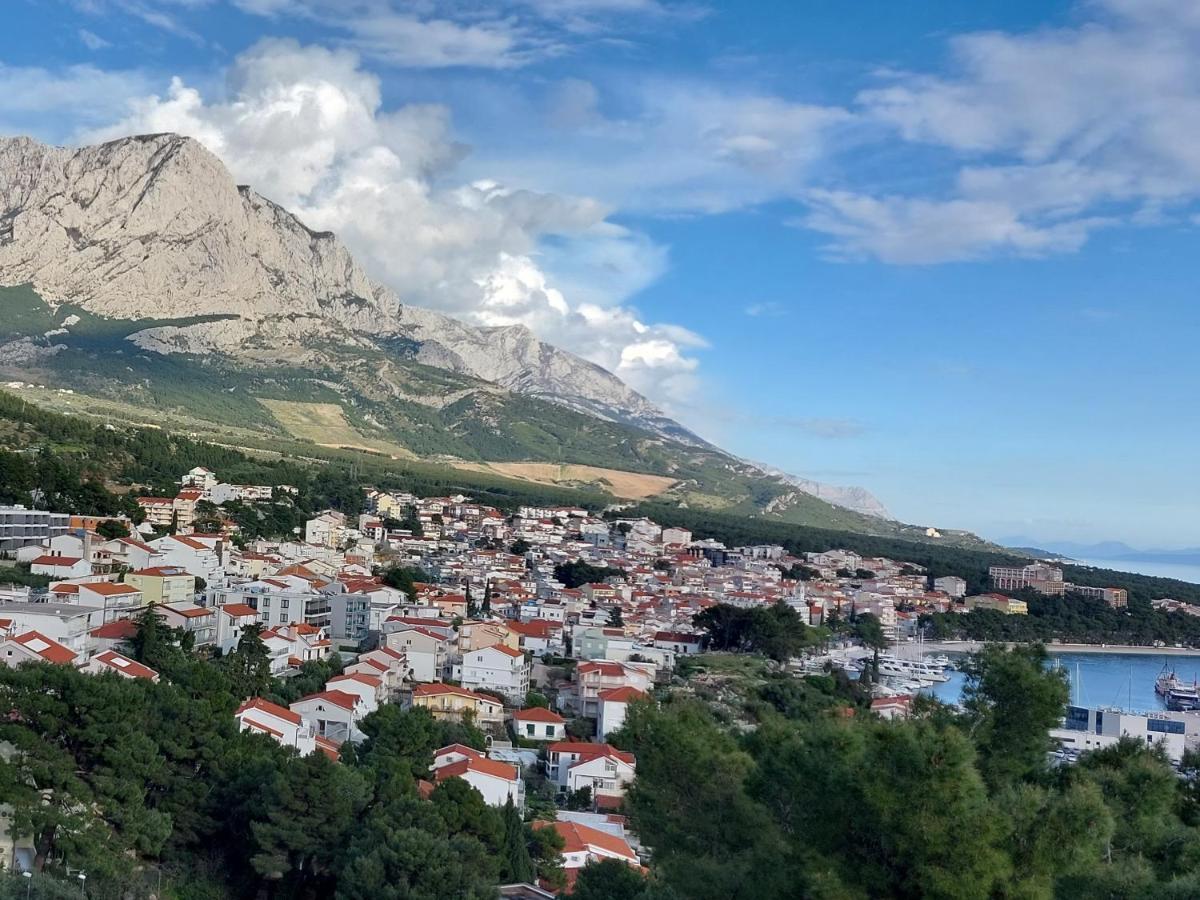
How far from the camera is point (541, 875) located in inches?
633

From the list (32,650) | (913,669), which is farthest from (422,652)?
(913,669)

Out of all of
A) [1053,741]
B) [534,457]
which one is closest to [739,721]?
[1053,741]

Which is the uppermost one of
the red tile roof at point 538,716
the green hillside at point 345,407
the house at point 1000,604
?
the green hillside at point 345,407

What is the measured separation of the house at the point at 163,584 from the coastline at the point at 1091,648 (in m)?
34.5

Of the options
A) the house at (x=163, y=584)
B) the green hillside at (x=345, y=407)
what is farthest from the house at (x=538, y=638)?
the green hillside at (x=345, y=407)

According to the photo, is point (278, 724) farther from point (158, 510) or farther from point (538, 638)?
point (158, 510)

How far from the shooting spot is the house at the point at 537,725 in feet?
Result: 85.4

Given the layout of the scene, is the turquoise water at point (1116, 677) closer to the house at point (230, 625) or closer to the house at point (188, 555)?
the house at point (230, 625)

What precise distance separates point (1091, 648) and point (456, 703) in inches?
1724

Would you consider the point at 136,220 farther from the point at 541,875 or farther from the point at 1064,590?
the point at 541,875

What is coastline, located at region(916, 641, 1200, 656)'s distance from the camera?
54000 mm

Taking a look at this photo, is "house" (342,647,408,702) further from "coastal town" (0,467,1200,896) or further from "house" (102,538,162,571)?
"house" (102,538,162,571)

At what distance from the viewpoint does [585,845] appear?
699 inches

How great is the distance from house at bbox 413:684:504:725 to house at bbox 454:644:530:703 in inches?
105
